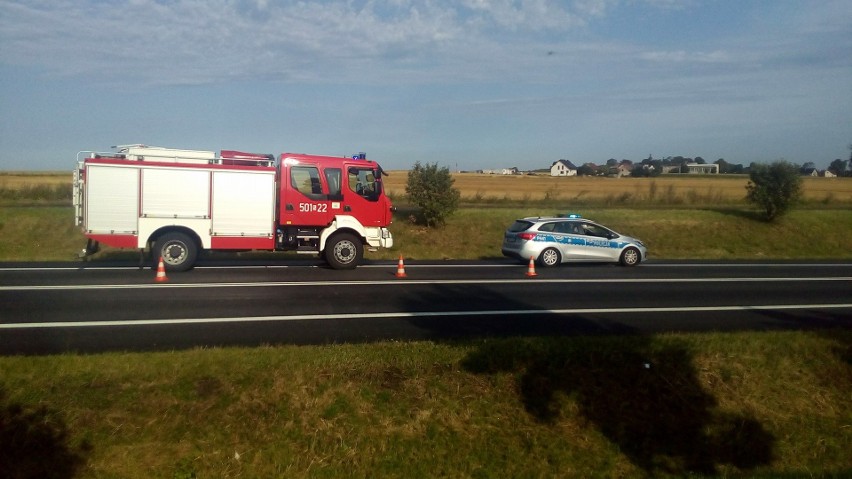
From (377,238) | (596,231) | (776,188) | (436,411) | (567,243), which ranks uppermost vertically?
(776,188)

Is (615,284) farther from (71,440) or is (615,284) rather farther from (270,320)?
(71,440)

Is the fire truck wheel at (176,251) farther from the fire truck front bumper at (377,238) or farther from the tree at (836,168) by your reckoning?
the tree at (836,168)

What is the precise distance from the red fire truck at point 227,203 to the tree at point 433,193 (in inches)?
359

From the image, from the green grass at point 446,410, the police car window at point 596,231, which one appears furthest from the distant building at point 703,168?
the green grass at point 446,410

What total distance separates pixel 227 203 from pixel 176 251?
1.67 meters

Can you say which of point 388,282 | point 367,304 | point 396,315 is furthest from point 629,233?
point 396,315

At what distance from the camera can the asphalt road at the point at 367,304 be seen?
10.3 meters

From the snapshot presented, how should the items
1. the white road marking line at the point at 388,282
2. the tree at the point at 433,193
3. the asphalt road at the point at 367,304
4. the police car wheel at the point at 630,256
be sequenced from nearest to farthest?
1. the asphalt road at the point at 367,304
2. the white road marking line at the point at 388,282
3. the police car wheel at the point at 630,256
4. the tree at the point at 433,193

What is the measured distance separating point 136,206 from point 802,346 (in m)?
14.1

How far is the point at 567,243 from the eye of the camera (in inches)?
832

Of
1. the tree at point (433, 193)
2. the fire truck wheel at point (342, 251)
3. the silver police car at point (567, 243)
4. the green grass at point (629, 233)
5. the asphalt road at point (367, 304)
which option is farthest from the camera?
the tree at point (433, 193)

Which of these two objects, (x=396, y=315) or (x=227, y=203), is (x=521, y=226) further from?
(x=396, y=315)

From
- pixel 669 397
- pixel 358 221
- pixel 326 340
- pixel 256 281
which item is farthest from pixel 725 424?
pixel 358 221

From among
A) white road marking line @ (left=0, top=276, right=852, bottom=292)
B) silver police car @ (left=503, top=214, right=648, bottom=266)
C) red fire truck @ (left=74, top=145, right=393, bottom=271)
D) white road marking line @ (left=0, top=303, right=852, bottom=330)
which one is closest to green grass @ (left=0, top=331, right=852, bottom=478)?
white road marking line @ (left=0, top=303, right=852, bottom=330)
